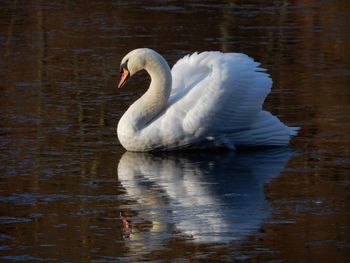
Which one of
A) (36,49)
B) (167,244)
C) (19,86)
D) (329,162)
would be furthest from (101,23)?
(167,244)

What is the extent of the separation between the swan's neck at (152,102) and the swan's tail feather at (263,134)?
738 millimetres

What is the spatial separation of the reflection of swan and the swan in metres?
0.15

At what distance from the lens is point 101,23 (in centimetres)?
2000

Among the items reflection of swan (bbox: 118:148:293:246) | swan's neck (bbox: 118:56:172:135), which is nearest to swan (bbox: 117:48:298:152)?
swan's neck (bbox: 118:56:172:135)

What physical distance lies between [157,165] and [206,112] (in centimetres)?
71

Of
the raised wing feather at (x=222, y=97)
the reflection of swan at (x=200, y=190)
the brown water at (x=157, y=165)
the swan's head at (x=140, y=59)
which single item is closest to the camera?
the brown water at (x=157, y=165)

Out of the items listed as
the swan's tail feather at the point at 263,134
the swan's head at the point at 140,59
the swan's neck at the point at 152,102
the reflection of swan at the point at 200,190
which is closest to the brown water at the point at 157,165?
the reflection of swan at the point at 200,190

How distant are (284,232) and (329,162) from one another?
2529 millimetres

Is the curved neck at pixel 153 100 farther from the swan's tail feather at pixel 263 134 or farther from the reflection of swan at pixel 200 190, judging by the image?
the swan's tail feather at pixel 263 134

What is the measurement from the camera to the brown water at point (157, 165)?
27.7 feet

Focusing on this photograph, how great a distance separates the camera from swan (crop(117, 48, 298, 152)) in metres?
11.6

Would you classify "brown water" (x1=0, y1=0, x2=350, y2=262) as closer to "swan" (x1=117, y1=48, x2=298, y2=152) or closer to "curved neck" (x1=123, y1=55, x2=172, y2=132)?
"swan" (x1=117, y1=48, x2=298, y2=152)

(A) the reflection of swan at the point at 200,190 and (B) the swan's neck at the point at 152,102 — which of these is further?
(B) the swan's neck at the point at 152,102

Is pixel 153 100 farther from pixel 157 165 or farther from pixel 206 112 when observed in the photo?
pixel 157 165
